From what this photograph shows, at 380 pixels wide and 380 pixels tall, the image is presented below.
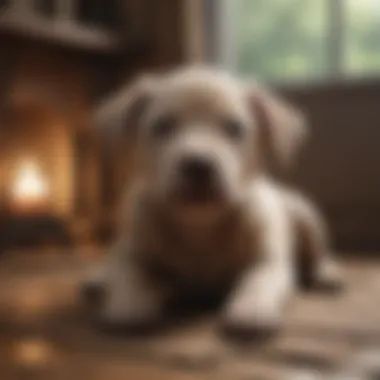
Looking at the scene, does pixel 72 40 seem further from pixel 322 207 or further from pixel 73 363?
pixel 73 363

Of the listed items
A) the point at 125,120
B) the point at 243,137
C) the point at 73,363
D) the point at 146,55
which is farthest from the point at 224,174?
the point at 146,55

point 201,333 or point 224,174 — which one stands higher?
point 224,174

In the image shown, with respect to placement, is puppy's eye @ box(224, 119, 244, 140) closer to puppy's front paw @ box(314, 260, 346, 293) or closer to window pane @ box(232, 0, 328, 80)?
puppy's front paw @ box(314, 260, 346, 293)

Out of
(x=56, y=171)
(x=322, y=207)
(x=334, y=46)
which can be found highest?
(x=334, y=46)

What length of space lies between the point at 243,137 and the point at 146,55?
134 cm

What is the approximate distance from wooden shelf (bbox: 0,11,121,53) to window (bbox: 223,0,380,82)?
391 mm

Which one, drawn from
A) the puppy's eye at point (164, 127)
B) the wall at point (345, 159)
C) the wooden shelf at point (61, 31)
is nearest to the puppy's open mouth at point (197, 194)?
the puppy's eye at point (164, 127)

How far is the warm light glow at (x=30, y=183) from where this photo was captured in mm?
2586

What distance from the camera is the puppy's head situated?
1.31m

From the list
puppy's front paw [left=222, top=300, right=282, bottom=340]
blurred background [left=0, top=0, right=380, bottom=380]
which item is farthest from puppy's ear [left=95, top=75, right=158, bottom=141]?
blurred background [left=0, top=0, right=380, bottom=380]

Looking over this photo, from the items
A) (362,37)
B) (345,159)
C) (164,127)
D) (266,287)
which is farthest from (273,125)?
(362,37)

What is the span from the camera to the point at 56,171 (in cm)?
273

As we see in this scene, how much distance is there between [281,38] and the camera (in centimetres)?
262

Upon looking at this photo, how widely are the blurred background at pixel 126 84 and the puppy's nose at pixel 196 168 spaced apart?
901 millimetres
